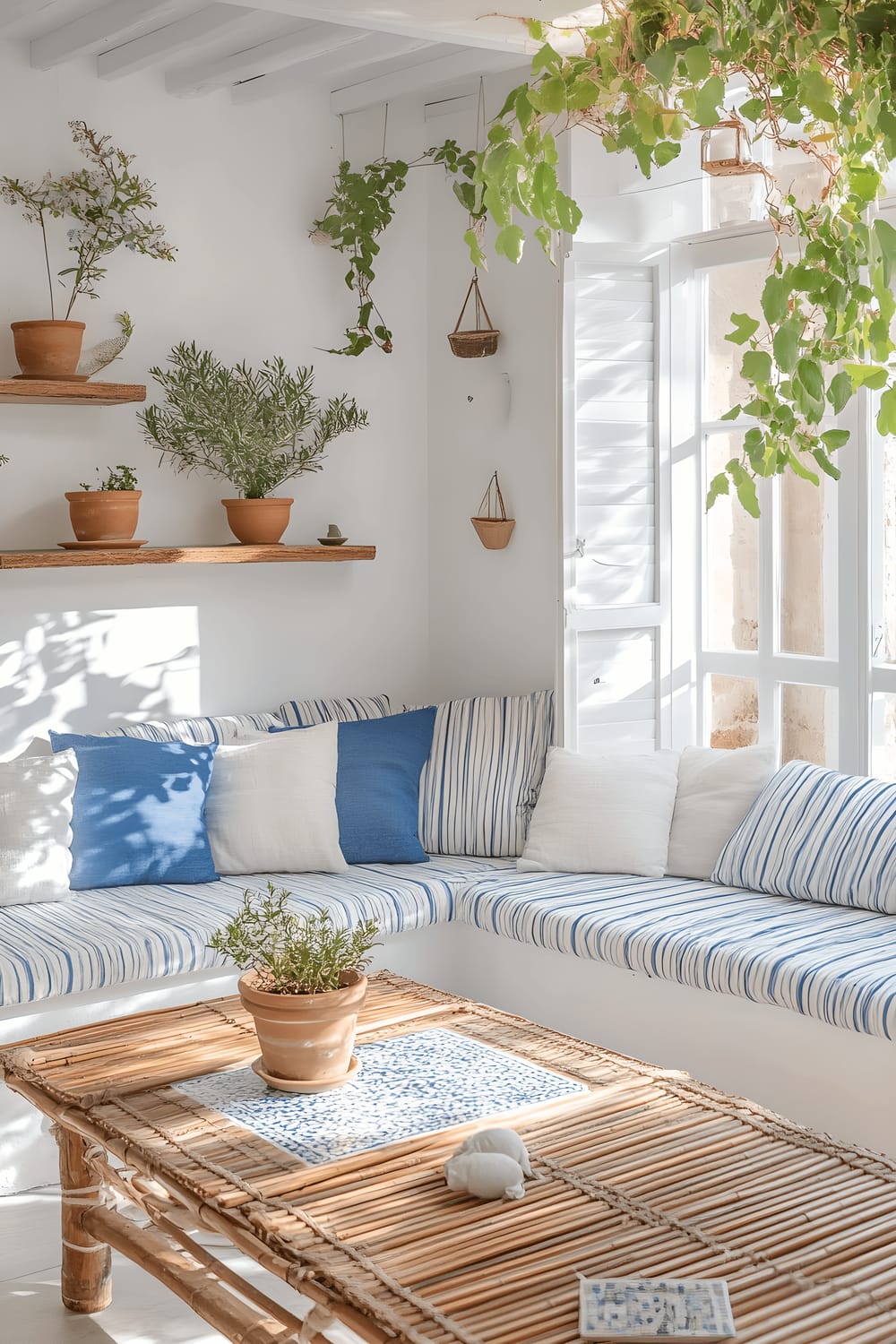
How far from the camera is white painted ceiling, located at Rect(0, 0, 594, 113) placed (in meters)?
3.75

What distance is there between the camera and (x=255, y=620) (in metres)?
4.66

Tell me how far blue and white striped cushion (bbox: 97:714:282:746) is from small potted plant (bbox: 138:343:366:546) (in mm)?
564

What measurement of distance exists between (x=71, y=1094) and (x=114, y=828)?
1586mm

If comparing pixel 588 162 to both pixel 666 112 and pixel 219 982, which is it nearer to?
pixel 219 982

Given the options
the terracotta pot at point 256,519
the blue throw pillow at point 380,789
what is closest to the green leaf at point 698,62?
the blue throw pillow at point 380,789

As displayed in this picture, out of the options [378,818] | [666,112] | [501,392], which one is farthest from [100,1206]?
[501,392]

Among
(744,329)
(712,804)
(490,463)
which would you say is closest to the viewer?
(744,329)

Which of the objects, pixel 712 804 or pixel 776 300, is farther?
pixel 712 804

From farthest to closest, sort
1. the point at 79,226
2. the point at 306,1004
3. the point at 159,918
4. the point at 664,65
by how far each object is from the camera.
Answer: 1. the point at 79,226
2. the point at 159,918
3. the point at 306,1004
4. the point at 664,65

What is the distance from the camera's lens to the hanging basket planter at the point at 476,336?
4.66m

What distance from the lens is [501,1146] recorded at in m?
2.05

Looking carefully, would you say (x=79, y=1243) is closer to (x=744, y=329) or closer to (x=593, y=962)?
(x=593, y=962)

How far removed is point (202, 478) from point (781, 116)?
3397 millimetres

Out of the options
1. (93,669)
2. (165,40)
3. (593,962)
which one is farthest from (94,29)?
(593,962)
